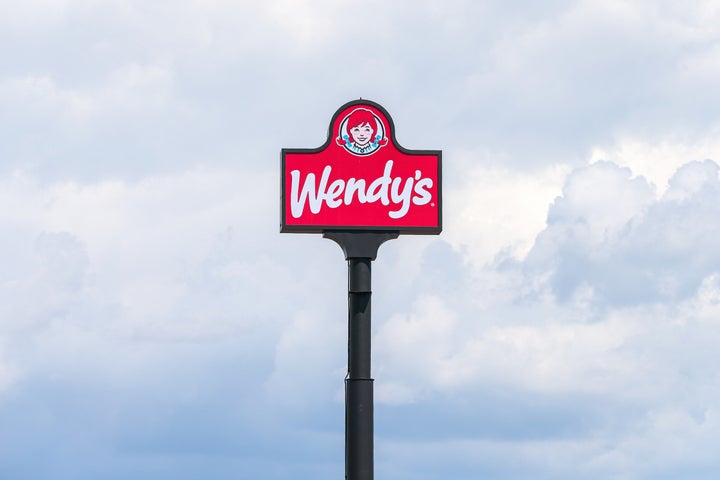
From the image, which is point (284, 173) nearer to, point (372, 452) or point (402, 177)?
point (402, 177)

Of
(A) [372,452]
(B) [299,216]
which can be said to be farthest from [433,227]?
(A) [372,452]

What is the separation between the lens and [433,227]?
950 inches

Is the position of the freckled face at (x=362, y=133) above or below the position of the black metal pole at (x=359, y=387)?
above

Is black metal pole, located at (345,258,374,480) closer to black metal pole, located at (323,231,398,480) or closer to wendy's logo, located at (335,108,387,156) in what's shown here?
black metal pole, located at (323,231,398,480)

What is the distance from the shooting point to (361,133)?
24062 mm

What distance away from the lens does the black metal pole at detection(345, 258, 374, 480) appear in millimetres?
23359

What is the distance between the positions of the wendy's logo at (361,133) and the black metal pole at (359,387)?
2218mm

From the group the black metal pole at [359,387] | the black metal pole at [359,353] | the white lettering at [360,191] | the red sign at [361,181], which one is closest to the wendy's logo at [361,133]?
the red sign at [361,181]

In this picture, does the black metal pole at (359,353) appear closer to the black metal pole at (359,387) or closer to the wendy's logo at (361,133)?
the black metal pole at (359,387)

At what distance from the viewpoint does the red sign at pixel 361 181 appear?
23.9 metres

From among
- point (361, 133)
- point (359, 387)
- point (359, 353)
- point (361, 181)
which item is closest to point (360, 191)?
point (361, 181)

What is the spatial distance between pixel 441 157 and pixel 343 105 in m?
2.08

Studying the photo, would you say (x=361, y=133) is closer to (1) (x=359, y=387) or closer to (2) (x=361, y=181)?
(2) (x=361, y=181)

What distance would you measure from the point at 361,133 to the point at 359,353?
13.2ft
